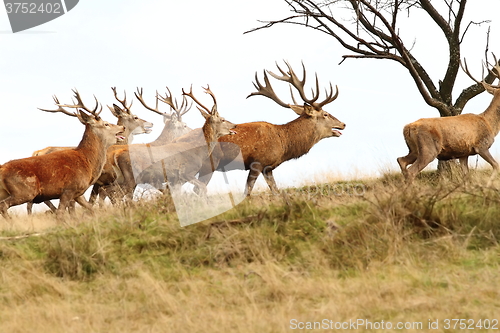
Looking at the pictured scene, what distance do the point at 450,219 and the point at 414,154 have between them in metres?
5.41

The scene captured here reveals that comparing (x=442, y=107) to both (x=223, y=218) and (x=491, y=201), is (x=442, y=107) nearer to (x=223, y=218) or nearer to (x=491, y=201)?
(x=491, y=201)

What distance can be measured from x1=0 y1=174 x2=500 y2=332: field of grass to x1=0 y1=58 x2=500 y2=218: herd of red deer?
2059 millimetres

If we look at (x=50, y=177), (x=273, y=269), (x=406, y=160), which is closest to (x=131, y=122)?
(x=50, y=177)

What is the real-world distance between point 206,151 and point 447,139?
4.80 meters

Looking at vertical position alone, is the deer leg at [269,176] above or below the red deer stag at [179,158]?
below

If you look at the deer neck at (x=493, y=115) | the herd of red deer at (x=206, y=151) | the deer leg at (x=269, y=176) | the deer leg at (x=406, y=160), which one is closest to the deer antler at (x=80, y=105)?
the herd of red deer at (x=206, y=151)

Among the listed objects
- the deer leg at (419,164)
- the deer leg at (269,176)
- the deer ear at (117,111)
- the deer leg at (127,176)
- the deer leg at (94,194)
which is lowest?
the deer leg at (419,164)

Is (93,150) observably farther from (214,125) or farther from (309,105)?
(309,105)

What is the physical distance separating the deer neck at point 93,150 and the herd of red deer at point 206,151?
2 centimetres

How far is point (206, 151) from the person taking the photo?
516 inches

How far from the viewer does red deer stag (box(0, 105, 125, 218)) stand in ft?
36.5

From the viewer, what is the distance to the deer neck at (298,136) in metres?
14.1

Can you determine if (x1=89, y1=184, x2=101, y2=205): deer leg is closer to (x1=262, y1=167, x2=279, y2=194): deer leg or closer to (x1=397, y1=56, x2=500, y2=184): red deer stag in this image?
(x1=262, y1=167, x2=279, y2=194): deer leg

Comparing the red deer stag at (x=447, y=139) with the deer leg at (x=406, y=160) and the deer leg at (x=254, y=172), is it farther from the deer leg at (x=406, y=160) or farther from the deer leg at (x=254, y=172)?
the deer leg at (x=254, y=172)
